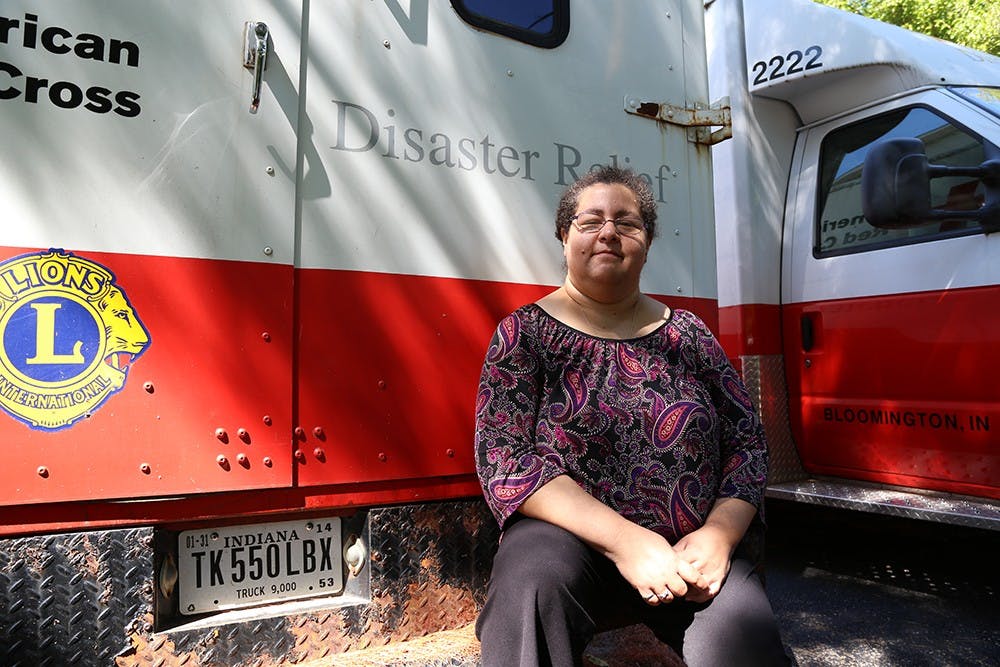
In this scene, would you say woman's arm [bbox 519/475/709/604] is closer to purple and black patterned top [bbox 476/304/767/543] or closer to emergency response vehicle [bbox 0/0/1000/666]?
purple and black patterned top [bbox 476/304/767/543]

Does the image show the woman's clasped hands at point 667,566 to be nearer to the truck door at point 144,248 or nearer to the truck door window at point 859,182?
the truck door at point 144,248

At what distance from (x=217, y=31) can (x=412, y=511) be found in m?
1.35

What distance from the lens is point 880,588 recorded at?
138 inches

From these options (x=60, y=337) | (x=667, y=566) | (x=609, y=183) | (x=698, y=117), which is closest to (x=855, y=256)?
(x=698, y=117)

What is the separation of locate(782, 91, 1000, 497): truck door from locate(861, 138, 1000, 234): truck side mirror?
0.23 m

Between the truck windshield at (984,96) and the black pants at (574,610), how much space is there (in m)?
2.81

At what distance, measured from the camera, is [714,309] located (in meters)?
2.63

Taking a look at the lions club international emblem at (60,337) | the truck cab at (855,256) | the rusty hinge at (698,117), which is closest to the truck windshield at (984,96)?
the truck cab at (855,256)

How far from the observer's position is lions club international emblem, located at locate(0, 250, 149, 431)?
1619mm

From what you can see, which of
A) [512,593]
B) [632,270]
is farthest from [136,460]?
[632,270]

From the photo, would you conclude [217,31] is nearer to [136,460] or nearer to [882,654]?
[136,460]

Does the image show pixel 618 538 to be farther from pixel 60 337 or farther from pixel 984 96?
pixel 984 96

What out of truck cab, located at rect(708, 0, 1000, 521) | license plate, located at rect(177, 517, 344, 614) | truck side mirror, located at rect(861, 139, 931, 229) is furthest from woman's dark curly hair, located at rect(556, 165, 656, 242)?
truck cab, located at rect(708, 0, 1000, 521)

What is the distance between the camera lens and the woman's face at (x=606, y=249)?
1975 millimetres
